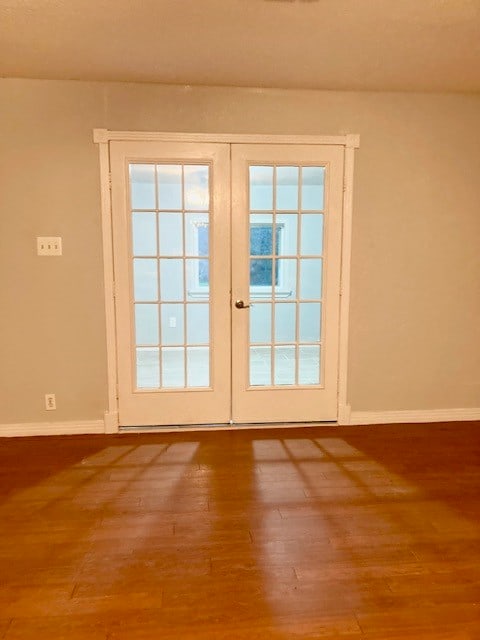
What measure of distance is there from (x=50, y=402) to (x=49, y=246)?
3.65 feet

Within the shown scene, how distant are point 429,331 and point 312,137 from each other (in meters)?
1.69

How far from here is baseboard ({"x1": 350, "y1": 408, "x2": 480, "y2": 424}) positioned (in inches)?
139

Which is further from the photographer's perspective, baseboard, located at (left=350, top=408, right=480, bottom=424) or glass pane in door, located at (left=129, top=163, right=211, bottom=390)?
baseboard, located at (left=350, top=408, right=480, bottom=424)

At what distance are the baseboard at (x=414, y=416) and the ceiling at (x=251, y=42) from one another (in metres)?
2.36

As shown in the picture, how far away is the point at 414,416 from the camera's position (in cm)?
358

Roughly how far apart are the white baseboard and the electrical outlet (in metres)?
2.21

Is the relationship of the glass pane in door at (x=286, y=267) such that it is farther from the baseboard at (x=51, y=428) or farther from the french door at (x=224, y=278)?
the baseboard at (x=51, y=428)

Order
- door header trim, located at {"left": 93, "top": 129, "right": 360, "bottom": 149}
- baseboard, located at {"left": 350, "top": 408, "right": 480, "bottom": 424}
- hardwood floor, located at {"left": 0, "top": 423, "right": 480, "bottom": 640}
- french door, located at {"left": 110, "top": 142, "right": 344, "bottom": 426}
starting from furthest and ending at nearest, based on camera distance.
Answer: baseboard, located at {"left": 350, "top": 408, "right": 480, "bottom": 424}
french door, located at {"left": 110, "top": 142, "right": 344, "bottom": 426}
door header trim, located at {"left": 93, "top": 129, "right": 360, "bottom": 149}
hardwood floor, located at {"left": 0, "top": 423, "right": 480, "bottom": 640}

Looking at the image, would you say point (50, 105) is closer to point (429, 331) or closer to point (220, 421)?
point (220, 421)

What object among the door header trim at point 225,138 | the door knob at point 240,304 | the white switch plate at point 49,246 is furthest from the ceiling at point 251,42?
the door knob at point 240,304

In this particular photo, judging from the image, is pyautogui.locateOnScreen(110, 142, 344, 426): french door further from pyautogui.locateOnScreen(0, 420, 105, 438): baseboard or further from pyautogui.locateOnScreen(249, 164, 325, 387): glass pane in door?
pyautogui.locateOnScreen(0, 420, 105, 438): baseboard

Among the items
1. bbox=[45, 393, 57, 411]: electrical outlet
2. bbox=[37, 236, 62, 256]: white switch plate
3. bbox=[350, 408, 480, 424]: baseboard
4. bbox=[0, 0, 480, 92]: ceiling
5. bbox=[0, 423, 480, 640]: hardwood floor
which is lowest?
bbox=[0, 423, 480, 640]: hardwood floor

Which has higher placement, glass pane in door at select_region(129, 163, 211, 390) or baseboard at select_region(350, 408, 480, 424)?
glass pane in door at select_region(129, 163, 211, 390)

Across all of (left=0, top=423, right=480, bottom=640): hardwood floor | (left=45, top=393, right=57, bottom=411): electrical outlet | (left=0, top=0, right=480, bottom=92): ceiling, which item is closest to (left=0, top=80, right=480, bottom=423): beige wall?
(left=45, top=393, right=57, bottom=411): electrical outlet
